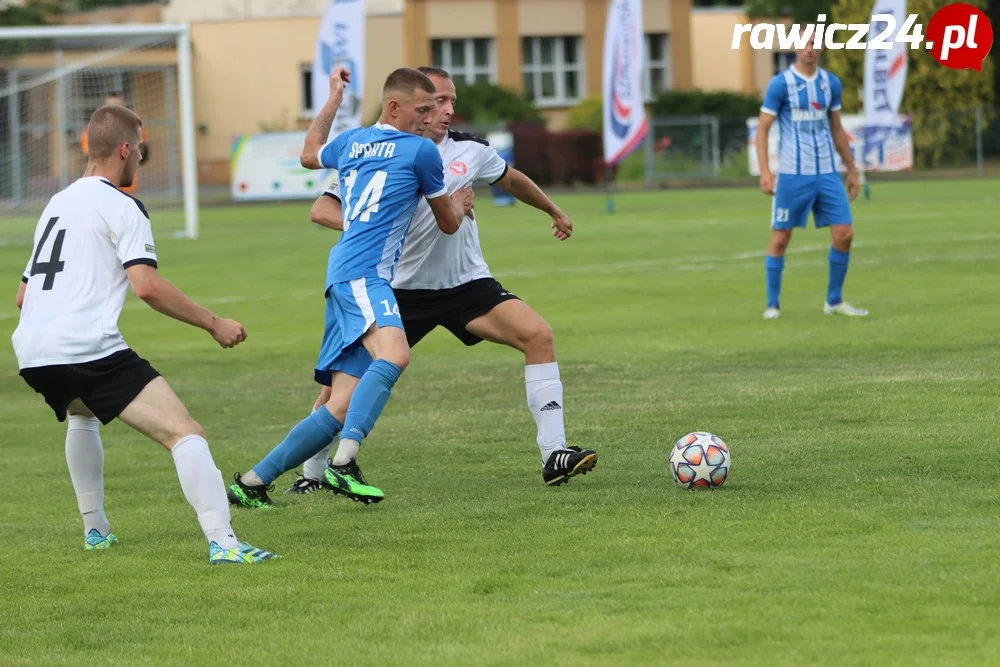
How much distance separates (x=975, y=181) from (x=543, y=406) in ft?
114

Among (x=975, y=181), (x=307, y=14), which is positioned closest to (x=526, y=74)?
(x=307, y=14)

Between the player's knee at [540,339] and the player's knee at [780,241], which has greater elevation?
the player's knee at [780,241]

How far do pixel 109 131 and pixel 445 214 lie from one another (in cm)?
168

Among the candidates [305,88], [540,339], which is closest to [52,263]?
[540,339]

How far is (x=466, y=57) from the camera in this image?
57.6m

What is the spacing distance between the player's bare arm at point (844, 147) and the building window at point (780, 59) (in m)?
55.3

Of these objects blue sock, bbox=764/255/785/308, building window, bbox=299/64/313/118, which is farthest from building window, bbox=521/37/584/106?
blue sock, bbox=764/255/785/308

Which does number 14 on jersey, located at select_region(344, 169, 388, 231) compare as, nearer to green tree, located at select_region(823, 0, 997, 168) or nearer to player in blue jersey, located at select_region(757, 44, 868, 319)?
player in blue jersey, located at select_region(757, 44, 868, 319)

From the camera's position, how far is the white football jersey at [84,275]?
19.6ft

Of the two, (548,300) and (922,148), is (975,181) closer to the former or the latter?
(922,148)

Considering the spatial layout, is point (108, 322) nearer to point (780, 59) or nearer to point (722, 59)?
point (722, 59)

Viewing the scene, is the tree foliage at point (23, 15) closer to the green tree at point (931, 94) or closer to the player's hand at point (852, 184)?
the green tree at point (931, 94)

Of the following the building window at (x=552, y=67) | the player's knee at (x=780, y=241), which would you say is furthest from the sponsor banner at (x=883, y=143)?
the player's knee at (x=780, y=241)

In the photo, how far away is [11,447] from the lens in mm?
9625
